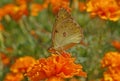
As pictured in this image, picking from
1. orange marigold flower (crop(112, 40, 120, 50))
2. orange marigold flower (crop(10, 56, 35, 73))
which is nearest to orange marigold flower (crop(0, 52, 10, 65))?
orange marigold flower (crop(10, 56, 35, 73))

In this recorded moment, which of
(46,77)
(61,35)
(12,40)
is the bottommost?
(12,40)

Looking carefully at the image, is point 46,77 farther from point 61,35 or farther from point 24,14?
point 24,14

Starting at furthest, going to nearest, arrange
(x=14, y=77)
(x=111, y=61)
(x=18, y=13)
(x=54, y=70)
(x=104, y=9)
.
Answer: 1. (x=18, y=13)
2. (x=14, y=77)
3. (x=104, y=9)
4. (x=111, y=61)
5. (x=54, y=70)

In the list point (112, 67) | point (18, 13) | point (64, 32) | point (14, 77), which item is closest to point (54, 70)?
point (64, 32)

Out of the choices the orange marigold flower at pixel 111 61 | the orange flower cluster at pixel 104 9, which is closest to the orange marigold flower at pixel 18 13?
the orange flower cluster at pixel 104 9

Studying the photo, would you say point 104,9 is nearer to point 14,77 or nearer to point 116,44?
point 116,44

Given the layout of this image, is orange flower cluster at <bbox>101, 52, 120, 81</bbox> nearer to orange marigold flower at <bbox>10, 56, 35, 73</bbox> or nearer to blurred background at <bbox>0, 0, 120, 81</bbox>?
blurred background at <bbox>0, 0, 120, 81</bbox>

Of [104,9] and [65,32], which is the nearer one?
[65,32]

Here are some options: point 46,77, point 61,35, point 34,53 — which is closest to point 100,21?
point 34,53
